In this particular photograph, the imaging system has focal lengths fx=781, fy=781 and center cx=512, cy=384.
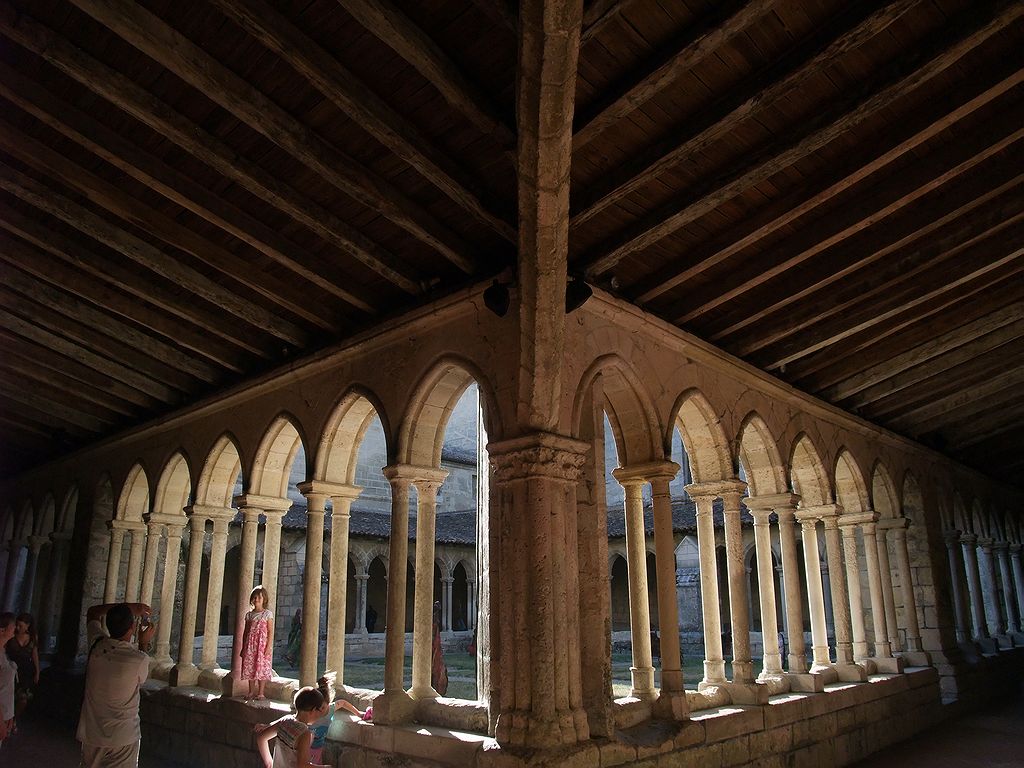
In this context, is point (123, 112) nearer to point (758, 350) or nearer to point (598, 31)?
point (598, 31)

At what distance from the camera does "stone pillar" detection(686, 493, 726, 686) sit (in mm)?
6254

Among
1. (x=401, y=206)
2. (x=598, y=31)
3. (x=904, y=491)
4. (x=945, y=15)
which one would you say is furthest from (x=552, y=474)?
(x=904, y=491)

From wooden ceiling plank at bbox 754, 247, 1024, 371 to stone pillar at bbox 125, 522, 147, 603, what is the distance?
282 inches

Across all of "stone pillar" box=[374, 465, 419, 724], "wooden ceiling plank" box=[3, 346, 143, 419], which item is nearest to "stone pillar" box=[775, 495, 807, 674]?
"stone pillar" box=[374, 465, 419, 724]

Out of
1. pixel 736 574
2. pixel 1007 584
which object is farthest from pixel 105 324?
pixel 1007 584

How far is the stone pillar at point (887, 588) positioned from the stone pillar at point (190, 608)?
7370 millimetres

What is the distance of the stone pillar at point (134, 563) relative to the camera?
8.99m

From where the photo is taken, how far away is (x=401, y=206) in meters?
4.89

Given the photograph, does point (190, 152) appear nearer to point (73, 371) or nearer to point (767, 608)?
point (73, 371)

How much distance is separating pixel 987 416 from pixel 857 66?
25.1 feet

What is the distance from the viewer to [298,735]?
3.80 m

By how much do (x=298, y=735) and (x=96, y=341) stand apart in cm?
483

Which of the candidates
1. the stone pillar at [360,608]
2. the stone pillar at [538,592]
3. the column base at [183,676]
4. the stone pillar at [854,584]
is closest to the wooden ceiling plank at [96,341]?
the column base at [183,676]

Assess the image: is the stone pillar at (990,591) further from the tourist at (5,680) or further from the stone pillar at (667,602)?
the tourist at (5,680)
